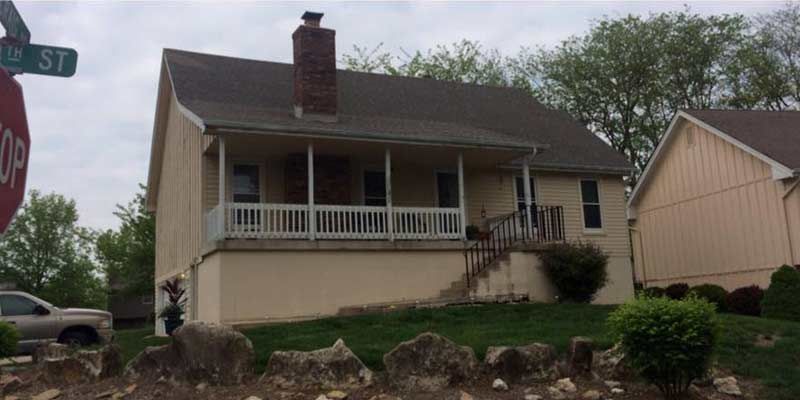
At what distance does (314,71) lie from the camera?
60.3 ft

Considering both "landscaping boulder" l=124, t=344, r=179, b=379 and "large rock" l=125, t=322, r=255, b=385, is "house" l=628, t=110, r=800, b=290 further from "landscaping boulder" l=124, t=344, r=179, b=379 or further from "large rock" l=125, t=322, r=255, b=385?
"landscaping boulder" l=124, t=344, r=179, b=379

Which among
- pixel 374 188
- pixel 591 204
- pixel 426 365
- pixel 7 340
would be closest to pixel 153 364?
pixel 7 340

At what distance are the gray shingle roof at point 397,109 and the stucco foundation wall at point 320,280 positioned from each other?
102 inches

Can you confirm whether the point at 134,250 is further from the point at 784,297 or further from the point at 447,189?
the point at 784,297

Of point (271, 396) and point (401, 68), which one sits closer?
point (271, 396)

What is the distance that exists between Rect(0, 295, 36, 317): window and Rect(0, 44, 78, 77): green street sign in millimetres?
12810

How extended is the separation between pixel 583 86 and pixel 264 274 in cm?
2624

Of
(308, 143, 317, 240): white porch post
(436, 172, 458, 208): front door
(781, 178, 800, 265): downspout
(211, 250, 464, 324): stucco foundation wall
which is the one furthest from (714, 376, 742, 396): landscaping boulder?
(781, 178, 800, 265): downspout

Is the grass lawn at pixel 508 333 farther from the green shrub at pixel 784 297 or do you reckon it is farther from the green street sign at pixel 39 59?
the green street sign at pixel 39 59

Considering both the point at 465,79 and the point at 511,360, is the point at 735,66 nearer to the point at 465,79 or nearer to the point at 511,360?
the point at 465,79

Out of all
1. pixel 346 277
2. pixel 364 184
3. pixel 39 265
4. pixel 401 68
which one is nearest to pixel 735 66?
pixel 401 68

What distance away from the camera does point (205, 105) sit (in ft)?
55.8

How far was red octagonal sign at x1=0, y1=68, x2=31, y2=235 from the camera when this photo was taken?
2.71m

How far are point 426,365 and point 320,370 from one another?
1.24 meters
